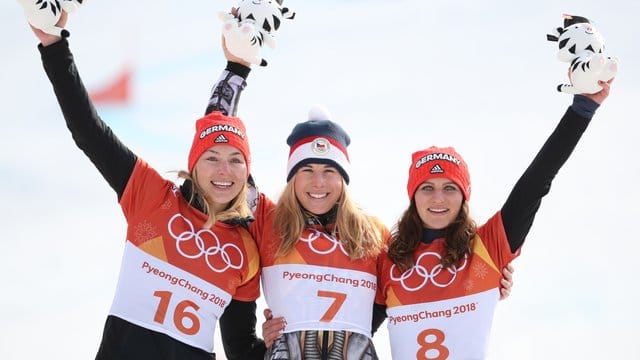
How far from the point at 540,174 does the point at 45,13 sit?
3751 millimetres

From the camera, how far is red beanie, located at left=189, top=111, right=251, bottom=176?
7.12m

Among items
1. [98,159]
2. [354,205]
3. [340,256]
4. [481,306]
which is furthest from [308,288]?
[98,159]

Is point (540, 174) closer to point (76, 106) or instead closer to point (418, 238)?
point (418, 238)

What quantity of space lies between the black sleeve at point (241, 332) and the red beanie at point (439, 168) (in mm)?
1639

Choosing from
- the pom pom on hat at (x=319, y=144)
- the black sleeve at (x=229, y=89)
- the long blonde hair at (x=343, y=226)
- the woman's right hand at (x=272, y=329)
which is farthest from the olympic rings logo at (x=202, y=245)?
the black sleeve at (x=229, y=89)

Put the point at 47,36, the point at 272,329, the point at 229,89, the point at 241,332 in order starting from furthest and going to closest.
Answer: the point at 229,89
the point at 241,332
the point at 272,329
the point at 47,36

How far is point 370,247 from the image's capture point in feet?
23.5

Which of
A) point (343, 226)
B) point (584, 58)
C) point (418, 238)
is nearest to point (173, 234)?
point (343, 226)

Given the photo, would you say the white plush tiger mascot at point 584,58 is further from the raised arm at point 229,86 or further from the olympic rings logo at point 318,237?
the raised arm at point 229,86

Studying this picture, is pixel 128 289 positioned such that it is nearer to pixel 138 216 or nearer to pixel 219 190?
pixel 138 216

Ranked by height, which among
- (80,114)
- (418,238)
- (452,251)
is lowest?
(452,251)

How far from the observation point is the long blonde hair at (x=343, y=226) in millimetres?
7066

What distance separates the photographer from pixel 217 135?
23.4ft

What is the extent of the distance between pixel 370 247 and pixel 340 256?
0.27 m
